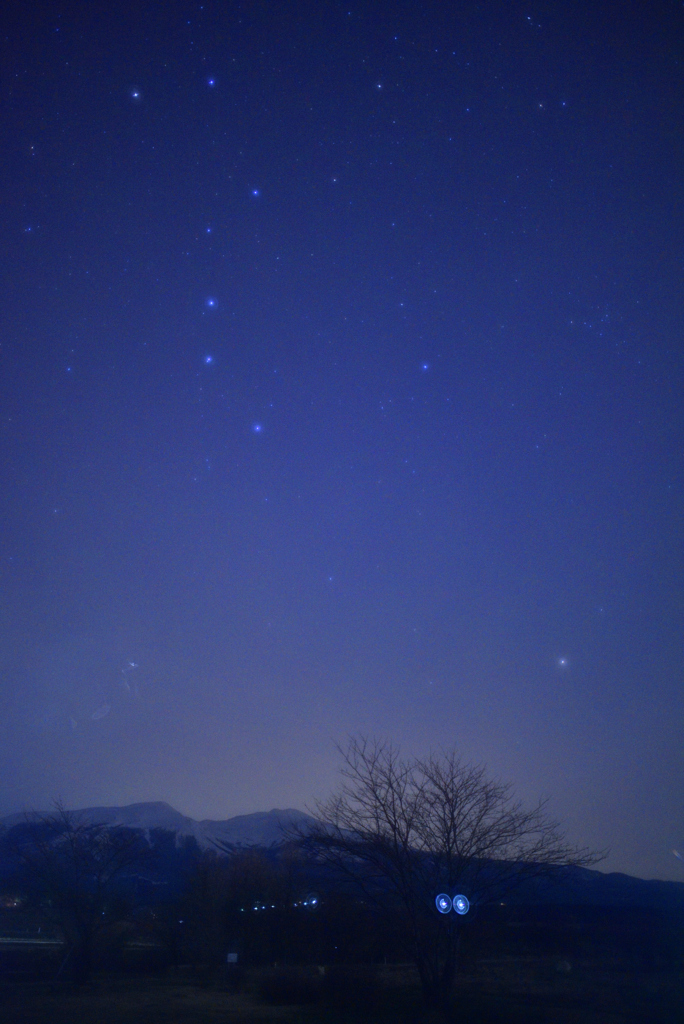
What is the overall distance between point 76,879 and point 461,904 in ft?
62.4

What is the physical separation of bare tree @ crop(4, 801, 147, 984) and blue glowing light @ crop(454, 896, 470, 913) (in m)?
17.3

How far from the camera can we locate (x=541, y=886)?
1825cm

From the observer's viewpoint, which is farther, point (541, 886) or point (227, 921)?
point (227, 921)

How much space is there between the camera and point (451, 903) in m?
15.6

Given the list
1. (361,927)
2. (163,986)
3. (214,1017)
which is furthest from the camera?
(361,927)

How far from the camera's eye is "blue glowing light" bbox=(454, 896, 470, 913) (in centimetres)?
1524

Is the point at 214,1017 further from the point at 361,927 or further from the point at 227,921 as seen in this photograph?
the point at 227,921

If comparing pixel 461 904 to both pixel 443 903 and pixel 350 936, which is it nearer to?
pixel 443 903

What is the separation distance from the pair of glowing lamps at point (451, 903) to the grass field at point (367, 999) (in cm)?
234

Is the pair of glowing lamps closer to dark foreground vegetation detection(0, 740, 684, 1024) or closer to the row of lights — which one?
dark foreground vegetation detection(0, 740, 684, 1024)

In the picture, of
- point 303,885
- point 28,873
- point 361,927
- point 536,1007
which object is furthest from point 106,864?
point 536,1007

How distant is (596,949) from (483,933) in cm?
1779

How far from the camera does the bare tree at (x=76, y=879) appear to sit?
25359 millimetres

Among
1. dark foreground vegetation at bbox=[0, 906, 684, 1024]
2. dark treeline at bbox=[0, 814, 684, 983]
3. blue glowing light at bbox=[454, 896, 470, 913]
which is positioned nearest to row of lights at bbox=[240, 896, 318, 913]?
dark treeline at bbox=[0, 814, 684, 983]
